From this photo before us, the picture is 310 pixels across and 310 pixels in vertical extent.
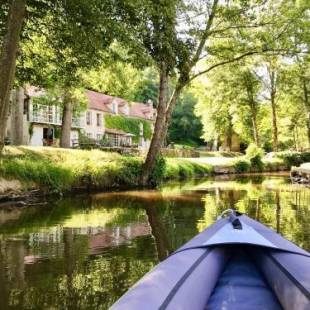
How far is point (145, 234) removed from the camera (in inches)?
360

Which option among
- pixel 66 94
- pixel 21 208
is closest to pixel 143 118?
pixel 66 94

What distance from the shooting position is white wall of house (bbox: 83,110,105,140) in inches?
1968

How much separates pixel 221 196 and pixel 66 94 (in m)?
10.9

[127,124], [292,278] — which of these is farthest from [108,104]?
[292,278]

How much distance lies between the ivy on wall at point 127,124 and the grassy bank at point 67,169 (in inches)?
1296

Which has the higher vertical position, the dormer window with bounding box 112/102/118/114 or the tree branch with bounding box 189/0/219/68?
the dormer window with bounding box 112/102/118/114

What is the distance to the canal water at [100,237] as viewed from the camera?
5348 millimetres

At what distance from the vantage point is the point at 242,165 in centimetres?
3631

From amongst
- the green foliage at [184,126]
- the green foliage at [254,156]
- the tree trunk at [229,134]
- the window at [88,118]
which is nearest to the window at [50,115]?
the window at [88,118]

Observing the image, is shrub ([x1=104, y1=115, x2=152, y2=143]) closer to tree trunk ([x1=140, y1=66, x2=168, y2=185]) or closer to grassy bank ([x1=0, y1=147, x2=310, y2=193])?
grassy bank ([x1=0, y1=147, x2=310, y2=193])

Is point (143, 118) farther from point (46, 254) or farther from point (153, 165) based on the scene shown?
point (46, 254)

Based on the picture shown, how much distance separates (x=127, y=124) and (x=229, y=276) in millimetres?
53194

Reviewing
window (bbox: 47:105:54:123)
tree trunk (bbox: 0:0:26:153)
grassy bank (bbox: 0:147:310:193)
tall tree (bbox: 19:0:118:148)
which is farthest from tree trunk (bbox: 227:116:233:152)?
tree trunk (bbox: 0:0:26:153)

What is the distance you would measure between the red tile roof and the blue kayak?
44478 millimetres
